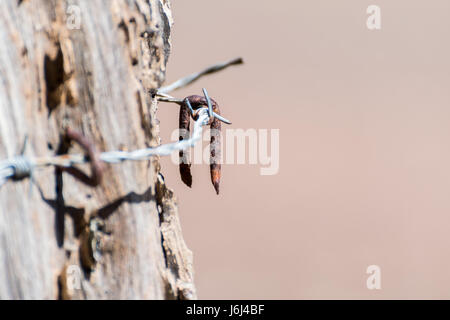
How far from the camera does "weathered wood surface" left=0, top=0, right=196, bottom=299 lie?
41.3 inches

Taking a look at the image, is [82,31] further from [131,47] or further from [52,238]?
[52,238]

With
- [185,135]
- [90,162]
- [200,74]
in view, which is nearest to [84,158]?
[90,162]

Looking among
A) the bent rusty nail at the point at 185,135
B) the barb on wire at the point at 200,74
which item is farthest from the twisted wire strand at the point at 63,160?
the bent rusty nail at the point at 185,135

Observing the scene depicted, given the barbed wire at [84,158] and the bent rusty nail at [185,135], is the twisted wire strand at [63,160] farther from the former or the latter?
the bent rusty nail at [185,135]

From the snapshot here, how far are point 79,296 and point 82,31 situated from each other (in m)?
0.56

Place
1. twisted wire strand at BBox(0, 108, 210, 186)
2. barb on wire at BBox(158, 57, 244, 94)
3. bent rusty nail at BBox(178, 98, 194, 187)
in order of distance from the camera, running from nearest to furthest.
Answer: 1. twisted wire strand at BBox(0, 108, 210, 186)
2. barb on wire at BBox(158, 57, 244, 94)
3. bent rusty nail at BBox(178, 98, 194, 187)

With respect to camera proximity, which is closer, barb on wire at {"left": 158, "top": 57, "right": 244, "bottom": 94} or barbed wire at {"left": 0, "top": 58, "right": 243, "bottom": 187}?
barbed wire at {"left": 0, "top": 58, "right": 243, "bottom": 187}

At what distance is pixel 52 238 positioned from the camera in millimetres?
1110

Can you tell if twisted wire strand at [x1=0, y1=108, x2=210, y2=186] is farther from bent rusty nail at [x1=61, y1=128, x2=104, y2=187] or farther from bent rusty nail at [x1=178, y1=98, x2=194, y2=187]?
bent rusty nail at [x1=178, y1=98, x2=194, y2=187]

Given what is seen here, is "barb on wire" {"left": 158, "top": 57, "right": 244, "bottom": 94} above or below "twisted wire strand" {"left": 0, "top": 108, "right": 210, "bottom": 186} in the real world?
above

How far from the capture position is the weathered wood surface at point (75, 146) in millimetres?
1050

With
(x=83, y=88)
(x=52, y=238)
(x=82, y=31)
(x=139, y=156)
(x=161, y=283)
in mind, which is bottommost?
(x=161, y=283)

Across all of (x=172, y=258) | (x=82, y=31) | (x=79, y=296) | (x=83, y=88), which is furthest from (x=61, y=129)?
(x=172, y=258)

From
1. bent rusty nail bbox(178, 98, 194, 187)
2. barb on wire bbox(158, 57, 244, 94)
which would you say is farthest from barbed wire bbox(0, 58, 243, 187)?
bent rusty nail bbox(178, 98, 194, 187)
